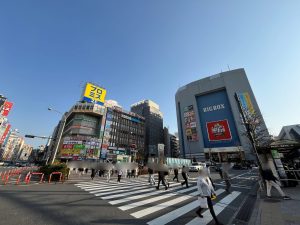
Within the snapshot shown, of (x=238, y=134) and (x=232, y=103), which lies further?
(x=232, y=103)

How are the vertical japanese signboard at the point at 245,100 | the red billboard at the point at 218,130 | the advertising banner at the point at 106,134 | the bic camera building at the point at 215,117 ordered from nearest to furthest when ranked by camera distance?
the advertising banner at the point at 106,134 → the vertical japanese signboard at the point at 245,100 → the bic camera building at the point at 215,117 → the red billboard at the point at 218,130

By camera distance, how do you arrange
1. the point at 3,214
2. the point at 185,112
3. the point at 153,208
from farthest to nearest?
the point at 185,112
the point at 153,208
the point at 3,214

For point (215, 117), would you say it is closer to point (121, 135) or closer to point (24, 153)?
point (121, 135)

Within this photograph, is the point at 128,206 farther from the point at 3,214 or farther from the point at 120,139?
the point at 120,139

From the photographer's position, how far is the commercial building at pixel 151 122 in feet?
298

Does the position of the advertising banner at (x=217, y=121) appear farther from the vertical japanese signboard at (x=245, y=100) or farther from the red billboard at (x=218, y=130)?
the vertical japanese signboard at (x=245, y=100)

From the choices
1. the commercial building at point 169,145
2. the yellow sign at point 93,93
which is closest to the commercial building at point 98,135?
the yellow sign at point 93,93

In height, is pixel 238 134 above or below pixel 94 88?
below

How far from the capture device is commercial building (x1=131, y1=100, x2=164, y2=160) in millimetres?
90688

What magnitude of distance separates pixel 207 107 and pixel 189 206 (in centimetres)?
7221

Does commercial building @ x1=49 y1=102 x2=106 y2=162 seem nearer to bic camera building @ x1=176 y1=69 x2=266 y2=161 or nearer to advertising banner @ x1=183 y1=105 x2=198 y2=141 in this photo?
advertising banner @ x1=183 y1=105 x2=198 y2=141

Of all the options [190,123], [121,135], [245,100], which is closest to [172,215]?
[121,135]

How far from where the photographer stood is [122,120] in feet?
231

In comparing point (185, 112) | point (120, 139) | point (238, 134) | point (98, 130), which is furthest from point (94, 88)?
point (238, 134)
